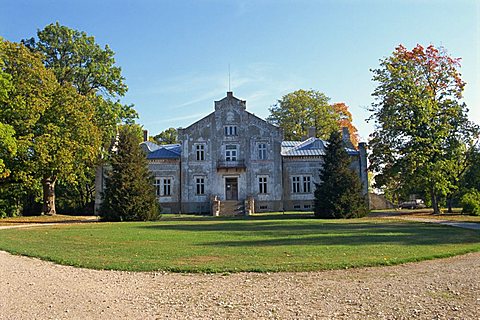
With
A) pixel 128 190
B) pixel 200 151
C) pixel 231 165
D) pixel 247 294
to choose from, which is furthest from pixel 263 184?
pixel 247 294

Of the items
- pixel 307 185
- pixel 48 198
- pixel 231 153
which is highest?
pixel 231 153

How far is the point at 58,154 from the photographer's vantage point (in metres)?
29.5

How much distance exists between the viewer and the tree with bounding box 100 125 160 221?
92.6ft

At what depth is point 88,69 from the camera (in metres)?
38.0

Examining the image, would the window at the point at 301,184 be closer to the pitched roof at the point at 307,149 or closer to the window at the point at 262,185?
the pitched roof at the point at 307,149

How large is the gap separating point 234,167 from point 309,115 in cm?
1910

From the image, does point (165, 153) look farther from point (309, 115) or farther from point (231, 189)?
point (309, 115)

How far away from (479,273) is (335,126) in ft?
156

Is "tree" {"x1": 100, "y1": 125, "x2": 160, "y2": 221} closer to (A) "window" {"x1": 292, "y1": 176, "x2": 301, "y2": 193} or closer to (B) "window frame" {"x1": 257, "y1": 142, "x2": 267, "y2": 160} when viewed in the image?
(B) "window frame" {"x1": 257, "y1": 142, "x2": 267, "y2": 160}

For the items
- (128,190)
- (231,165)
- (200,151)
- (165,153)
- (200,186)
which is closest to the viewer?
(128,190)

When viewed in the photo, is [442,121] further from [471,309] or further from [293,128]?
[471,309]

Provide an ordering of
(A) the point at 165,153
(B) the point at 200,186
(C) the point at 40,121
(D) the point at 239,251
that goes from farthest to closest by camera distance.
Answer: (A) the point at 165,153
(B) the point at 200,186
(C) the point at 40,121
(D) the point at 239,251

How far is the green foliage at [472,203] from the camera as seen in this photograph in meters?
31.2

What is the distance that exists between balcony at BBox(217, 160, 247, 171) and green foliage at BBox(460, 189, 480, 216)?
61.9 feet
